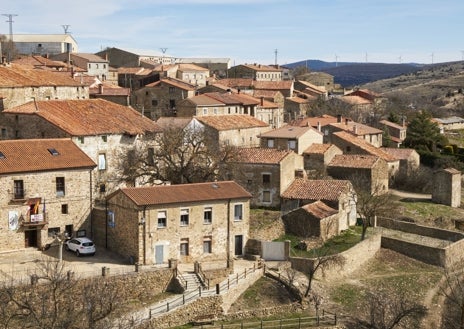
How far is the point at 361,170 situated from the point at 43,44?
84.0 metres

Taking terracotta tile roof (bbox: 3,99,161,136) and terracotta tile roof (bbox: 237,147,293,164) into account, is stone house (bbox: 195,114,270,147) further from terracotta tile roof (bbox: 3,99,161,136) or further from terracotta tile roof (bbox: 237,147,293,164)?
terracotta tile roof (bbox: 3,99,161,136)

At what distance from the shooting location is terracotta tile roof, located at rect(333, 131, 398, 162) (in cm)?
6531

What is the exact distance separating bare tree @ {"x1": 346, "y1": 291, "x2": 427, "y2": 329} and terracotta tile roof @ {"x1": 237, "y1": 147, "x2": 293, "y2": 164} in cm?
1343

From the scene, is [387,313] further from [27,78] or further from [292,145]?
[27,78]

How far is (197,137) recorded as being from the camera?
51.3 metres

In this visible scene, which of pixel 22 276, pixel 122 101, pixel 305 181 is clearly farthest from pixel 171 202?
pixel 122 101

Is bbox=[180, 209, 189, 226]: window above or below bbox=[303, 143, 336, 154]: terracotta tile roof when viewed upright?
below

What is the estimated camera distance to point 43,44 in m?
125

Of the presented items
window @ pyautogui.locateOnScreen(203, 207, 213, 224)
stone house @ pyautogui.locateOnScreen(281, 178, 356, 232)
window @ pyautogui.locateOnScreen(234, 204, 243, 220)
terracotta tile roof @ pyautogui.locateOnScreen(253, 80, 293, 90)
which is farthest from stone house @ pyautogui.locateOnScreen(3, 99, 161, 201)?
terracotta tile roof @ pyautogui.locateOnScreen(253, 80, 293, 90)

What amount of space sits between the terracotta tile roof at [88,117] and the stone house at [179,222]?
7055 millimetres

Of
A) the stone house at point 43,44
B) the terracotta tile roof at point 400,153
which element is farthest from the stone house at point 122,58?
the terracotta tile roof at point 400,153

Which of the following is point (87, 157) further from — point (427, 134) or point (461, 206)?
point (427, 134)

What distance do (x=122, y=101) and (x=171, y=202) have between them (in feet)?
113

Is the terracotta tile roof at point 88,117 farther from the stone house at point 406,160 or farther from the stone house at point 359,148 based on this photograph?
the stone house at point 406,160
